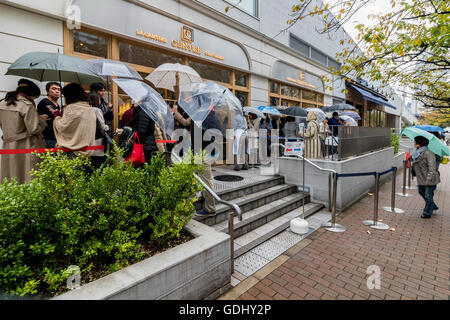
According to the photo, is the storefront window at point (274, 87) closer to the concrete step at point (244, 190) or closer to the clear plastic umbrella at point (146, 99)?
the concrete step at point (244, 190)

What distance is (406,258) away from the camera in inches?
156

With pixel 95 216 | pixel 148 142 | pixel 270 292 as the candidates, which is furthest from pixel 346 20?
pixel 95 216

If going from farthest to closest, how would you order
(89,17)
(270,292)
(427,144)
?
(427,144), (89,17), (270,292)

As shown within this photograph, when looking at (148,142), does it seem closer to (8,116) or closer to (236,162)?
(8,116)

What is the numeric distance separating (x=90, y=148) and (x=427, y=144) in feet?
24.4

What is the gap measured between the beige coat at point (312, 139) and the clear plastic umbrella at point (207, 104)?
3.32 metres

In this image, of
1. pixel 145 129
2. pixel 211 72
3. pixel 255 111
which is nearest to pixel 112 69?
pixel 145 129

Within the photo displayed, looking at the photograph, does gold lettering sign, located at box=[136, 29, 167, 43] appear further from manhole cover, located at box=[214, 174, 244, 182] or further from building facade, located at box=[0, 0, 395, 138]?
manhole cover, located at box=[214, 174, 244, 182]

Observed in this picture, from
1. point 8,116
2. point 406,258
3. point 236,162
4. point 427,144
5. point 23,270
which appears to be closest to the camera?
point 23,270

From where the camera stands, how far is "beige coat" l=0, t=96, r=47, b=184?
3.53 m

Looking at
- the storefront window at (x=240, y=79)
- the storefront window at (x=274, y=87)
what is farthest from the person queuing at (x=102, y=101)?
the storefront window at (x=274, y=87)

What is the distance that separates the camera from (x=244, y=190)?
5.79m

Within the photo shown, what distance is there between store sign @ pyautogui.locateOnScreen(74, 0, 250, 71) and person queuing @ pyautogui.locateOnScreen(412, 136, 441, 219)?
6633 mm
